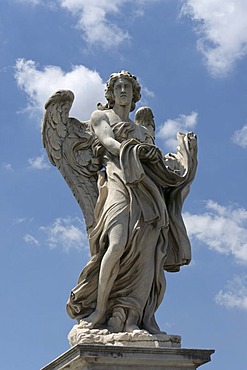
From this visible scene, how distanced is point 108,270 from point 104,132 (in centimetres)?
184

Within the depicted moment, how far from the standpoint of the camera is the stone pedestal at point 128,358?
9438 millimetres

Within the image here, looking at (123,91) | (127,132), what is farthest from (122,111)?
(127,132)

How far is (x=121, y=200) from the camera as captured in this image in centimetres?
1059

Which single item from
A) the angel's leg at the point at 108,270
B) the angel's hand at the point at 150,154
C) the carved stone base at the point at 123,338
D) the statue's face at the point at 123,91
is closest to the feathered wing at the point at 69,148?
the statue's face at the point at 123,91

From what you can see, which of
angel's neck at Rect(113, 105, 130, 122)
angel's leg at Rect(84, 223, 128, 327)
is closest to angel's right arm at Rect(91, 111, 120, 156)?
angel's neck at Rect(113, 105, 130, 122)

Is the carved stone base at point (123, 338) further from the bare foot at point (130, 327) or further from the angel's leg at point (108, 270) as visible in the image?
the angel's leg at point (108, 270)

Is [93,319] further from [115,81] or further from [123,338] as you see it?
[115,81]

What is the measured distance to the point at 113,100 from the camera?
11.4 m

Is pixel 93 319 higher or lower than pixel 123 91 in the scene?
lower

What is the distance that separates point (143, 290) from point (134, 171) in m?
1.46

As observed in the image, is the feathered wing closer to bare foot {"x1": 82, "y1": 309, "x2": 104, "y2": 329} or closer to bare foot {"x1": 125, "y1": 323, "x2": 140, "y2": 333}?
bare foot {"x1": 82, "y1": 309, "x2": 104, "y2": 329}

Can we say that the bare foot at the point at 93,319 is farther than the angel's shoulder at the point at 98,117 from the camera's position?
No

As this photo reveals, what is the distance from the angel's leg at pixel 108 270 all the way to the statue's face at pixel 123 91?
1.93 meters

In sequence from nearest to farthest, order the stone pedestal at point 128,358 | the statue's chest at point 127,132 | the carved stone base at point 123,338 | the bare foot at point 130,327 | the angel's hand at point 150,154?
the stone pedestal at point 128,358
the carved stone base at point 123,338
the bare foot at point 130,327
the angel's hand at point 150,154
the statue's chest at point 127,132
